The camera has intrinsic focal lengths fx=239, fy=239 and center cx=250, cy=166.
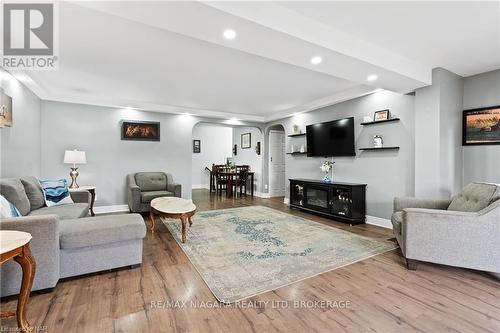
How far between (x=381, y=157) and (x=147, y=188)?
465 cm

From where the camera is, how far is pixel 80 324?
1604 mm

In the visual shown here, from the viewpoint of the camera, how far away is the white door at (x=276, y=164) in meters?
7.42

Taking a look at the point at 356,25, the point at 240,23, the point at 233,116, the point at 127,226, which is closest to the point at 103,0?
the point at 240,23

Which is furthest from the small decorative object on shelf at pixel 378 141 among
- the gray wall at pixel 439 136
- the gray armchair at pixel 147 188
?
the gray armchair at pixel 147 188

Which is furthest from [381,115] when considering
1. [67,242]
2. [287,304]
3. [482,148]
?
[67,242]

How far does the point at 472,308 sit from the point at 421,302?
→ 34 centimetres

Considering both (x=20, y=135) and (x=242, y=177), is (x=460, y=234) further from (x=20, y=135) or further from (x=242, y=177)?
(x=242, y=177)

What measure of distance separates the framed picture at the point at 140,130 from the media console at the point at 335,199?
351 cm

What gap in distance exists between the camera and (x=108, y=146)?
5.20m

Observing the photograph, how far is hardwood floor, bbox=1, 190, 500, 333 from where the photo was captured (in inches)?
63.4

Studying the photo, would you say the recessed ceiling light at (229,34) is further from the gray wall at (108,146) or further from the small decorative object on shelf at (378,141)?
the gray wall at (108,146)

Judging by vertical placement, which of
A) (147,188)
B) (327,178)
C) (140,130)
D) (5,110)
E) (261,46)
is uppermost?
(261,46)

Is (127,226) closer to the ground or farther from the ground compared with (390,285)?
farther from the ground

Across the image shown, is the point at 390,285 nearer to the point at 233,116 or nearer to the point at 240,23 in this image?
the point at 240,23
